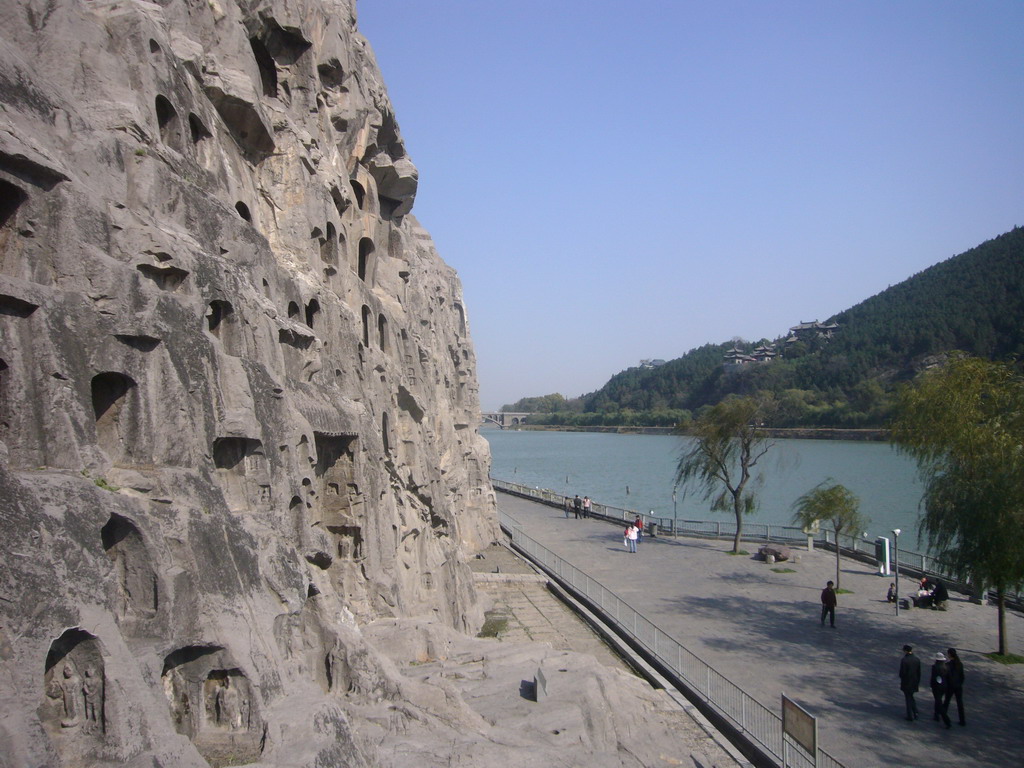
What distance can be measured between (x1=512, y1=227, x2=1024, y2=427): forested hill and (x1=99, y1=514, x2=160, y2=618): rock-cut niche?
7465 centimetres

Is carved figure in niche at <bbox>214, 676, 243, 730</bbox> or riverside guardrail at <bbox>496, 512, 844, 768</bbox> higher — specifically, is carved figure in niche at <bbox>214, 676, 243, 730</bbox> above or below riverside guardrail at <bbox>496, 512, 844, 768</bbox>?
above

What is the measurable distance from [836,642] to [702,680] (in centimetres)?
462

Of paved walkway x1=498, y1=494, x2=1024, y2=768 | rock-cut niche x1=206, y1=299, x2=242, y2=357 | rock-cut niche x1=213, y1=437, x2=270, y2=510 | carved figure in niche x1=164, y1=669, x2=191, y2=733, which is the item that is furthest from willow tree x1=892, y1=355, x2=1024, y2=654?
carved figure in niche x1=164, y1=669, x2=191, y2=733

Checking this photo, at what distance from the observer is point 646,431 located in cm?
13600

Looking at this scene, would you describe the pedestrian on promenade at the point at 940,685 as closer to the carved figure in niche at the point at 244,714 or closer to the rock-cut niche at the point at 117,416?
the carved figure in niche at the point at 244,714

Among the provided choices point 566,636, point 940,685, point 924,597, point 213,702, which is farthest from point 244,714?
point 924,597

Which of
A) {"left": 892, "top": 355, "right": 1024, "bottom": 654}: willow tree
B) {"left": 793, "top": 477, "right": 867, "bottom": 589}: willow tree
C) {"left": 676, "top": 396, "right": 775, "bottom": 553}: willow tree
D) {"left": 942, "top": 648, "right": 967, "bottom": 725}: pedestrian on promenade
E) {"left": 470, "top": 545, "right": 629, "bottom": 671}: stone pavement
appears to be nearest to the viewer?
{"left": 942, "top": 648, "right": 967, "bottom": 725}: pedestrian on promenade

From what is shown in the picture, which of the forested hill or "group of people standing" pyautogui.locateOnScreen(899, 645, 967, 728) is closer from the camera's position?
"group of people standing" pyautogui.locateOnScreen(899, 645, 967, 728)

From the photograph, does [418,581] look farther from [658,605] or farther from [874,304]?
[874,304]

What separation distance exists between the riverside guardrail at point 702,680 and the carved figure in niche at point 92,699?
26.5ft

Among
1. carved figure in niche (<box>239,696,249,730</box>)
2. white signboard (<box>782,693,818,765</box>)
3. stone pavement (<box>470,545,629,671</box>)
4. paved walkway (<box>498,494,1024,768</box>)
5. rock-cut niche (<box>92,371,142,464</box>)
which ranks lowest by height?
stone pavement (<box>470,545,629,671</box>)

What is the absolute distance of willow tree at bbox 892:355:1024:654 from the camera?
14.7m

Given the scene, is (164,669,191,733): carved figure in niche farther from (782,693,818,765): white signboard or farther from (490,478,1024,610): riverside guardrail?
(490,478,1024,610): riverside guardrail

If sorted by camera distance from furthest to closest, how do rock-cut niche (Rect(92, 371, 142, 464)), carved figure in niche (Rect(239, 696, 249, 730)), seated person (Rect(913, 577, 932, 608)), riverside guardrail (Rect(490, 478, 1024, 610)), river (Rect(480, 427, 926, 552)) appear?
river (Rect(480, 427, 926, 552))
riverside guardrail (Rect(490, 478, 1024, 610))
seated person (Rect(913, 577, 932, 608))
rock-cut niche (Rect(92, 371, 142, 464))
carved figure in niche (Rect(239, 696, 249, 730))
